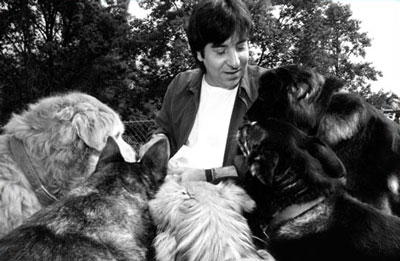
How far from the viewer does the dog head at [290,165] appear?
2.90m

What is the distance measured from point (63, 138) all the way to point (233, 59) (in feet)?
5.74

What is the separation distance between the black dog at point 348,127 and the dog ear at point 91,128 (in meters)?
1.30

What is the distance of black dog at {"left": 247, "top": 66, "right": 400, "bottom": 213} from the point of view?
333cm

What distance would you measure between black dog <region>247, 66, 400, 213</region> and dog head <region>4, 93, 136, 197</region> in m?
1.36

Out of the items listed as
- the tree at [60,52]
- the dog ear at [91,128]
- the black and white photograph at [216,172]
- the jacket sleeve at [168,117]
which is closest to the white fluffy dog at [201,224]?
the black and white photograph at [216,172]

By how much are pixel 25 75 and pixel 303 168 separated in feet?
71.4

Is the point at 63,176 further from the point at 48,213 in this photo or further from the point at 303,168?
the point at 303,168

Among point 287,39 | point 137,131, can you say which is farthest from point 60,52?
point 287,39

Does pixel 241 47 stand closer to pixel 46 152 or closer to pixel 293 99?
pixel 293 99

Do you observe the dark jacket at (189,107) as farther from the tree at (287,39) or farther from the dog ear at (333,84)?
the tree at (287,39)

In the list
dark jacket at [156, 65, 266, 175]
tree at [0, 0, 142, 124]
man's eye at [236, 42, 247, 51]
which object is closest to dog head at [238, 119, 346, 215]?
dark jacket at [156, 65, 266, 175]

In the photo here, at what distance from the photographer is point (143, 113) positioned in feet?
77.9

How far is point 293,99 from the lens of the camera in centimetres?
336

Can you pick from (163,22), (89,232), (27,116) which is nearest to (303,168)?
(89,232)
